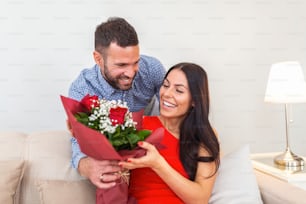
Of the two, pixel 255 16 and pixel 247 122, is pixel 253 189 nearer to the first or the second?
pixel 247 122

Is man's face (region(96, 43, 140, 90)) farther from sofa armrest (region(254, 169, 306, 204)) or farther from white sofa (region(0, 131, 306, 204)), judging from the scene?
sofa armrest (region(254, 169, 306, 204))

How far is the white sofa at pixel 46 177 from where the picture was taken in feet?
6.21

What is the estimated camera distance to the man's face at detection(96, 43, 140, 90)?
6.23 ft

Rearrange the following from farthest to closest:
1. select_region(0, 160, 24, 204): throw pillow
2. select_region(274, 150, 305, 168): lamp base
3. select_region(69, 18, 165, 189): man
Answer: select_region(274, 150, 305, 168): lamp base
select_region(0, 160, 24, 204): throw pillow
select_region(69, 18, 165, 189): man

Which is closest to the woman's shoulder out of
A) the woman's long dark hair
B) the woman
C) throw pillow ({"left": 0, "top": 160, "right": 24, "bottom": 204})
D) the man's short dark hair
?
the woman

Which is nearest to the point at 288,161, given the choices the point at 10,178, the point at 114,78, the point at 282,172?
the point at 282,172

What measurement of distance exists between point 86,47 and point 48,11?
279 millimetres

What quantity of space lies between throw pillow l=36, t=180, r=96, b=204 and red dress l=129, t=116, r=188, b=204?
19cm

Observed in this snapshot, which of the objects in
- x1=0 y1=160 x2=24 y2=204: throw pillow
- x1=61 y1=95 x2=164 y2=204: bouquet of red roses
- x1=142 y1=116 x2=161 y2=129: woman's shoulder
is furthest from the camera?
x1=142 y1=116 x2=161 y2=129: woman's shoulder

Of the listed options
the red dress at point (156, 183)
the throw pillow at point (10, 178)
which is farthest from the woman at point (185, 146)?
the throw pillow at point (10, 178)

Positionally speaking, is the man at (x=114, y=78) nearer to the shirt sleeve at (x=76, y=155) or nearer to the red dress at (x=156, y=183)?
the shirt sleeve at (x=76, y=155)

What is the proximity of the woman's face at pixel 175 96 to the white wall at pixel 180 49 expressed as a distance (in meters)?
0.65

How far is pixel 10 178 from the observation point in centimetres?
191

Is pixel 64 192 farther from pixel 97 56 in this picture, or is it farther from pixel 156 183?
pixel 97 56
